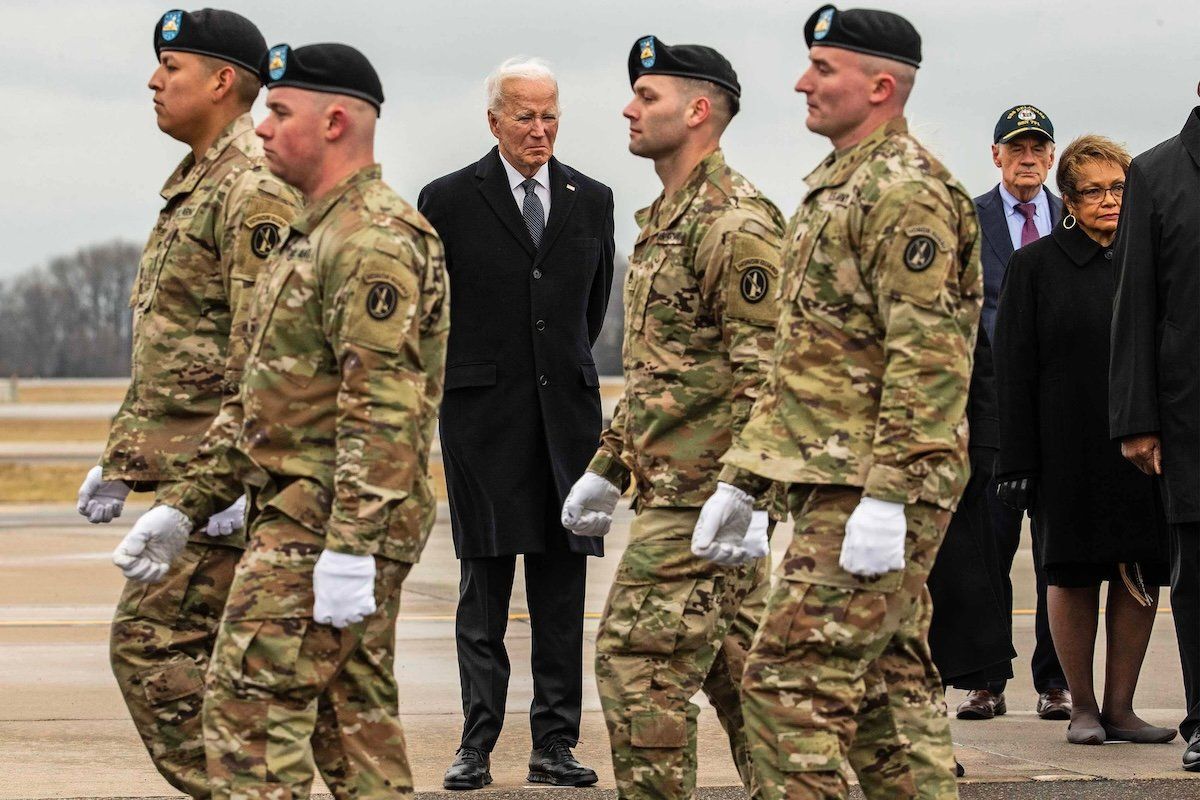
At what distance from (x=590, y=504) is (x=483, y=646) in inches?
50.6

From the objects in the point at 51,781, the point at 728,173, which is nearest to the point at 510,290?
the point at 728,173

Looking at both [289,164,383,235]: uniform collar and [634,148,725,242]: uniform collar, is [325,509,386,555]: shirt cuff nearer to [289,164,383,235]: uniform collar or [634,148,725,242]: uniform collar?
[289,164,383,235]: uniform collar

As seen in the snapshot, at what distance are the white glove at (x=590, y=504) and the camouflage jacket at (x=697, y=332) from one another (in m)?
0.15

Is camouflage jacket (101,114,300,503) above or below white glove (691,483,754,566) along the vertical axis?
above

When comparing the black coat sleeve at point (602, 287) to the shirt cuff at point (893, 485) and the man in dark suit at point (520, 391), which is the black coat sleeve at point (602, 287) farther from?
the shirt cuff at point (893, 485)

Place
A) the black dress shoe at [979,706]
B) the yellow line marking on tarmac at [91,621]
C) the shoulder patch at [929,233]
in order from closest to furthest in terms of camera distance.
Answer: the shoulder patch at [929,233]
the black dress shoe at [979,706]
the yellow line marking on tarmac at [91,621]

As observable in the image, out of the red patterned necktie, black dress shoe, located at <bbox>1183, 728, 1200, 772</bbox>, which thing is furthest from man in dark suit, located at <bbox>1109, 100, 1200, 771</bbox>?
the red patterned necktie

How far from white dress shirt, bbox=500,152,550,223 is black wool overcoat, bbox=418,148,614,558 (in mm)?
24

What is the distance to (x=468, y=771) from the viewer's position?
618cm

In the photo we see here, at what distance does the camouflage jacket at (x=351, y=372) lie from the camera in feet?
13.7

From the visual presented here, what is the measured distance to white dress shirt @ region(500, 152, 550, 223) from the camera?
6664 millimetres

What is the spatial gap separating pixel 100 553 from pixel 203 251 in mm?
9338

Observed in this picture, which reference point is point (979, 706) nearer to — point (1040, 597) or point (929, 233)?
point (1040, 597)

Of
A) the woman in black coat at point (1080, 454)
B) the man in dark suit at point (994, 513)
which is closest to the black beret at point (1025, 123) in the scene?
the man in dark suit at point (994, 513)
